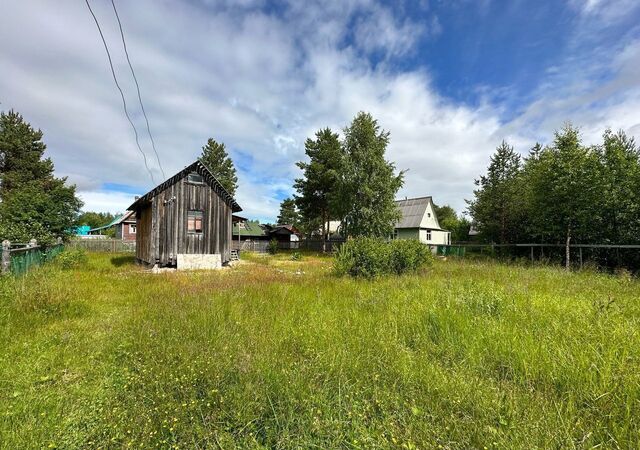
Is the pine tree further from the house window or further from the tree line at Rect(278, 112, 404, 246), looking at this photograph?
the house window

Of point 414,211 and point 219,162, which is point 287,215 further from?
point 414,211

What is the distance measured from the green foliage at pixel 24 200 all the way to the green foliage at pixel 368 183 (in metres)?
18.9

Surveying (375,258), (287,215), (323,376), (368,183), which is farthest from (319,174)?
(287,215)

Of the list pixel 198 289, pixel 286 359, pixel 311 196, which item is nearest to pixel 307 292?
pixel 198 289

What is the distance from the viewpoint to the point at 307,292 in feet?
23.5

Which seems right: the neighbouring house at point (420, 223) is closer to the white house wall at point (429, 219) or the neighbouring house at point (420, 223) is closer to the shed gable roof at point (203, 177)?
the white house wall at point (429, 219)

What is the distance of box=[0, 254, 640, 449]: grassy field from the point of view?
7.37ft

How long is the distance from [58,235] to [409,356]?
1948cm

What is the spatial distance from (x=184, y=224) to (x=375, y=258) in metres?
10.9

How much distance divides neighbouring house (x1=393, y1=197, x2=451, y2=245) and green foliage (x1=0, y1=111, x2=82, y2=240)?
30.0 meters

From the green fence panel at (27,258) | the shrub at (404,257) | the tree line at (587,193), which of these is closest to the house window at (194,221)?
the green fence panel at (27,258)

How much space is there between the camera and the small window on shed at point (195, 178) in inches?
608

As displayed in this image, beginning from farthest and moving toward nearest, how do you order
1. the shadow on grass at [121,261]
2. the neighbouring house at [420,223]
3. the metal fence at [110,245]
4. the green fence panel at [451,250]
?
the neighbouring house at [420,223] < the metal fence at [110,245] < the green fence panel at [451,250] < the shadow on grass at [121,261]

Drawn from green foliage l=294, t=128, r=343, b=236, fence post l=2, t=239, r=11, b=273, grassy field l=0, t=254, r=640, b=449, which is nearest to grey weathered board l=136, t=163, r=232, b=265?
fence post l=2, t=239, r=11, b=273
